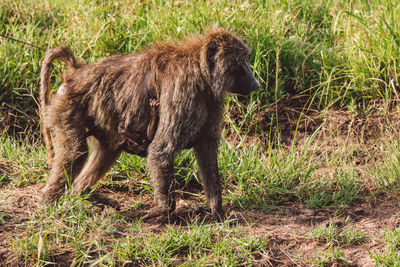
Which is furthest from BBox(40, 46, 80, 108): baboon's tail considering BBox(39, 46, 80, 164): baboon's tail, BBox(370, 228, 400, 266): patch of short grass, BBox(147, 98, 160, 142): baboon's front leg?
BBox(370, 228, 400, 266): patch of short grass

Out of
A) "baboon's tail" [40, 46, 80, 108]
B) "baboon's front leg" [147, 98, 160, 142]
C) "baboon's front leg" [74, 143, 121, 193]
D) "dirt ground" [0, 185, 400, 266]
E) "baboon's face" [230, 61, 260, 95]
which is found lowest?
"dirt ground" [0, 185, 400, 266]

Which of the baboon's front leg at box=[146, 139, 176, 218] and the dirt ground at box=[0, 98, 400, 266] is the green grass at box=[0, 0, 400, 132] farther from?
the baboon's front leg at box=[146, 139, 176, 218]

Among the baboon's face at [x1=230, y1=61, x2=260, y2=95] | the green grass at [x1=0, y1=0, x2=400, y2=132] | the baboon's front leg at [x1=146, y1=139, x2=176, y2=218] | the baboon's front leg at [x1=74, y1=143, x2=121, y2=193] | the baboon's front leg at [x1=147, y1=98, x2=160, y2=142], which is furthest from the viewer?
the green grass at [x1=0, y1=0, x2=400, y2=132]

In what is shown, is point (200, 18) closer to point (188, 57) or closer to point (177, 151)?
point (188, 57)

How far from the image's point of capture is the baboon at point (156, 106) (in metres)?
3.91

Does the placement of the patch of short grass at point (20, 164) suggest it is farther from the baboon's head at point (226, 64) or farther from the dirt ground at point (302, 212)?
the baboon's head at point (226, 64)

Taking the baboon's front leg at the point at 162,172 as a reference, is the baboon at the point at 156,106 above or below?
above

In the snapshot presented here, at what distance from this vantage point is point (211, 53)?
4047 mm

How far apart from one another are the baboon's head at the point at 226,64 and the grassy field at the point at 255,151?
0.85m

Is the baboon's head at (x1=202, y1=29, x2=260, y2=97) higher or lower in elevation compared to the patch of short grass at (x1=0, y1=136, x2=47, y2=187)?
higher

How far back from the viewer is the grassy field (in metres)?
3.64

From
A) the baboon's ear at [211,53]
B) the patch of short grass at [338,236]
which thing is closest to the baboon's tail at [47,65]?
the baboon's ear at [211,53]

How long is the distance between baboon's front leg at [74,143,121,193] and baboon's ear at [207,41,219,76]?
100 cm

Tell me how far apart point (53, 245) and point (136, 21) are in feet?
9.76
